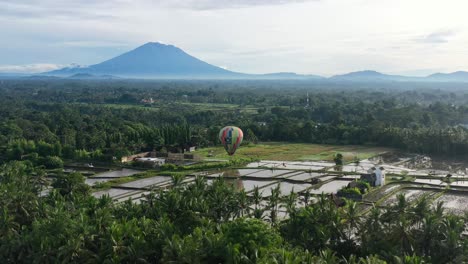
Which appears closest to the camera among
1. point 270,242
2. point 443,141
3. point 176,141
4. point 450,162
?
point 270,242

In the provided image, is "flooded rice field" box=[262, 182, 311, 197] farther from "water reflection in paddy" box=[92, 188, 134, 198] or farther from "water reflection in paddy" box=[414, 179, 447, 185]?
"water reflection in paddy" box=[92, 188, 134, 198]

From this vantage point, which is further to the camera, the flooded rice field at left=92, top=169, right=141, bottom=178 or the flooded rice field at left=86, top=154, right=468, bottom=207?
the flooded rice field at left=92, top=169, right=141, bottom=178

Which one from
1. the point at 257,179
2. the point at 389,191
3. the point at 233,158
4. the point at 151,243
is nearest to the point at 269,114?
the point at 233,158

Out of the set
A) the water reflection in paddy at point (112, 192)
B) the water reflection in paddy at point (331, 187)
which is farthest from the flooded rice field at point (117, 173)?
the water reflection in paddy at point (331, 187)

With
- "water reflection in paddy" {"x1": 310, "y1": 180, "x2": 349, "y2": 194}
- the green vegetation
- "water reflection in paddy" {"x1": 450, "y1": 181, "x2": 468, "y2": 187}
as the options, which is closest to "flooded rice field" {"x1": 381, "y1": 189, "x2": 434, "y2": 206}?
"water reflection in paddy" {"x1": 450, "y1": 181, "x2": 468, "y2": 187}

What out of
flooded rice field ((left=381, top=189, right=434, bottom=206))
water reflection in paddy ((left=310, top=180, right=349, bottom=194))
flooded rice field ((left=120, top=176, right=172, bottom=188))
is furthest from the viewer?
flooded rice field ((left=120, top=176, right=172, bottom=188))

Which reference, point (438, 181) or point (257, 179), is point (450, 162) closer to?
point (438, 181)

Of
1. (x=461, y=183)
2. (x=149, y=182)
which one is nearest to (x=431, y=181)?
(x=461, y=183)

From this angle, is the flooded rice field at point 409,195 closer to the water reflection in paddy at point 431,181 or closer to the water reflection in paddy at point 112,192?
the water reflection in paddy at point 431,181
